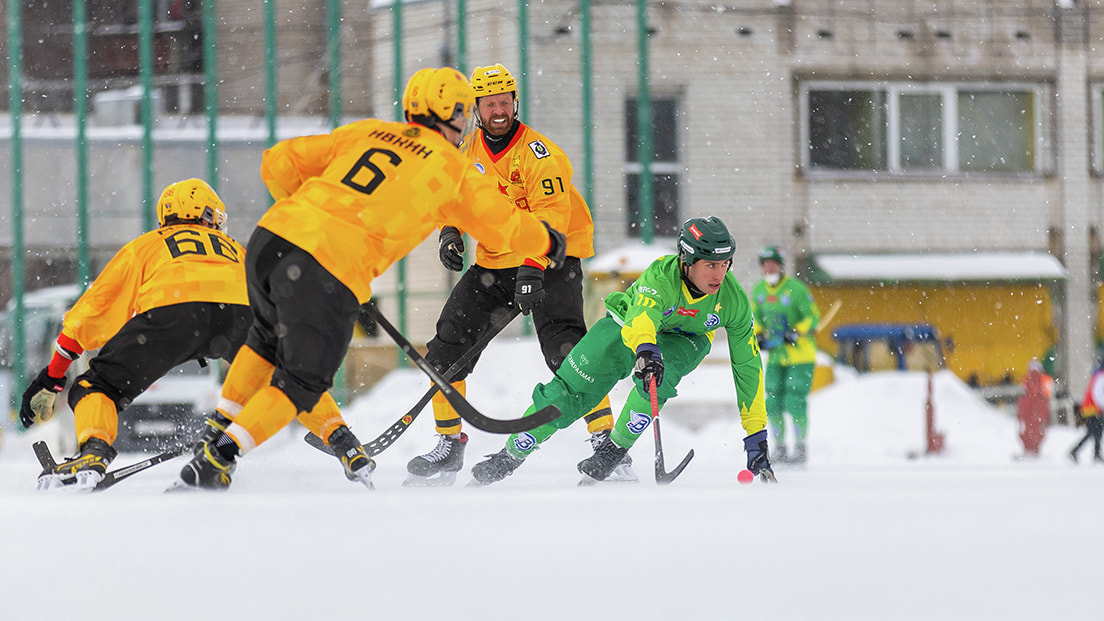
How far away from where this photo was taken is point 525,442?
14.0ft

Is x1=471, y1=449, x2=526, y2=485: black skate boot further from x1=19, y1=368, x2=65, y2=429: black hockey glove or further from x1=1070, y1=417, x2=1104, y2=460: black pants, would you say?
x1=1070, y1=417, x2=1104, y2=460: black pants

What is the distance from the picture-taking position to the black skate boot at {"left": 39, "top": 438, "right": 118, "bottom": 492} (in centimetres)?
381

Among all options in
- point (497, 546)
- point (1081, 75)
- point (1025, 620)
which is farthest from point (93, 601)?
point (1081, 75)

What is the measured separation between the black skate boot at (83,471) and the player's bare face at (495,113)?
1868mm

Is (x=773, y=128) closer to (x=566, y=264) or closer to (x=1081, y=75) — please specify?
(x=1081, y=75)

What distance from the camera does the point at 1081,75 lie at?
13.7 m

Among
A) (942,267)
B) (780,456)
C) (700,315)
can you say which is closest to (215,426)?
(700,315)

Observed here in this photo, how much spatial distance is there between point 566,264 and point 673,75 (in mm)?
8083

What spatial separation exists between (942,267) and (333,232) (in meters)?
11.3

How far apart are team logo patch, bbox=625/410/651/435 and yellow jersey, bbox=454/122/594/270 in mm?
681

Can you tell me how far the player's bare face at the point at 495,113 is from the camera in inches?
171

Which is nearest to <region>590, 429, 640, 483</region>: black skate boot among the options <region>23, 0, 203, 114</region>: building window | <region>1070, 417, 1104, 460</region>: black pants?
<region>1070, 417, 1104, 460</region>: black pants

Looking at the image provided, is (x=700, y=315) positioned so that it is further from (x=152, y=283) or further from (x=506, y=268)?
(x=152, y=283)

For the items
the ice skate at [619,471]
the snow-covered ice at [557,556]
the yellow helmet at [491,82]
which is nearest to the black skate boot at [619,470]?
the ice skate at [619,471]
